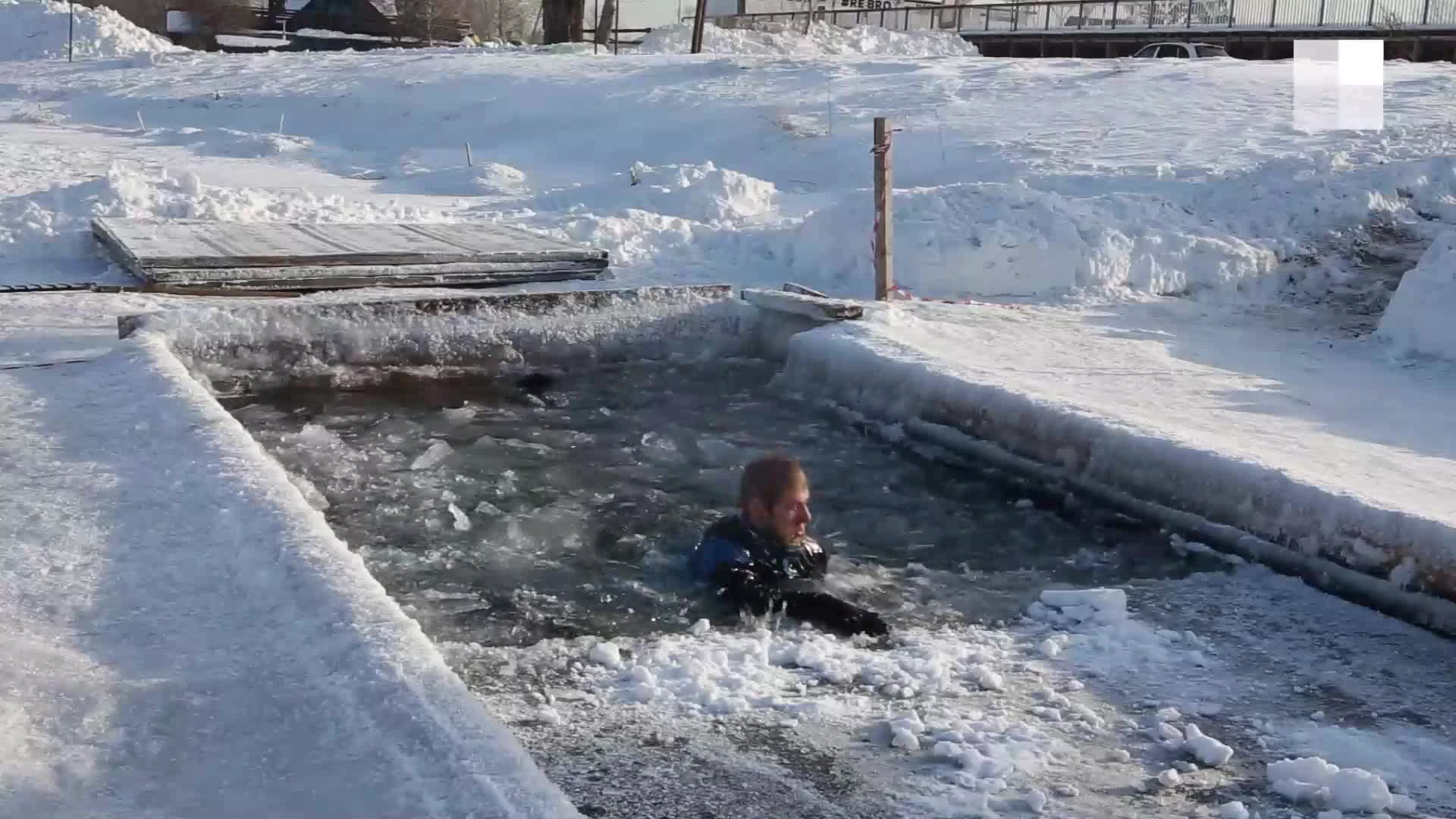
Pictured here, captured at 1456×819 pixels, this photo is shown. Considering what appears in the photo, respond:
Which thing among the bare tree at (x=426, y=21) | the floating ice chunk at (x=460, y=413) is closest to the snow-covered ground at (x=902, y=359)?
the floating ice chunk at (x=460, y=413)

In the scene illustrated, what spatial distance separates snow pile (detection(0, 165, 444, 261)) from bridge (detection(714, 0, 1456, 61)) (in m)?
23.7

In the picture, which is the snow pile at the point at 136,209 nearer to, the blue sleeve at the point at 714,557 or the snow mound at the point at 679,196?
the snow mound at the point at 679,196

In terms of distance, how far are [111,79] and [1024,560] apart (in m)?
28.8

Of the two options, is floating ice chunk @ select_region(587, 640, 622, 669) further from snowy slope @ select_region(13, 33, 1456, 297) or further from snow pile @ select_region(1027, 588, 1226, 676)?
snowy slope @ select_region(13, 33, 1456, 297)

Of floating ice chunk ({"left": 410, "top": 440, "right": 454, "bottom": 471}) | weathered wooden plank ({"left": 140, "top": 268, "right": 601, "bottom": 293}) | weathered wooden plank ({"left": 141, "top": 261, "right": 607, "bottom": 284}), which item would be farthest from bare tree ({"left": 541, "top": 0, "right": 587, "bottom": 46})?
floating ice chunk ({"left": 410, "top": 440, "right": 454, "bottom": 471})

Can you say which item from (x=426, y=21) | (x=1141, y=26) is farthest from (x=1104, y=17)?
(x=426, y=21)

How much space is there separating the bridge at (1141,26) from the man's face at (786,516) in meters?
27.7

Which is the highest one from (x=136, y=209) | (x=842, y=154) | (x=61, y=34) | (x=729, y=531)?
(x=61, y=34)

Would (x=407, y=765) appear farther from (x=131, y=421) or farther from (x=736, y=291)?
(x=736, y=291)

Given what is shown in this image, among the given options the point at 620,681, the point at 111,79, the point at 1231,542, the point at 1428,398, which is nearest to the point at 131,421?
the point at 620,681

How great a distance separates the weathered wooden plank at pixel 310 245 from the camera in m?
9.30

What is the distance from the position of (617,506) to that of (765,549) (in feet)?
4.54

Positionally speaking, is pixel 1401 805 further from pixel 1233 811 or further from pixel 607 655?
pixel 607 655

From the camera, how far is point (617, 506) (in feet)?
20.7
